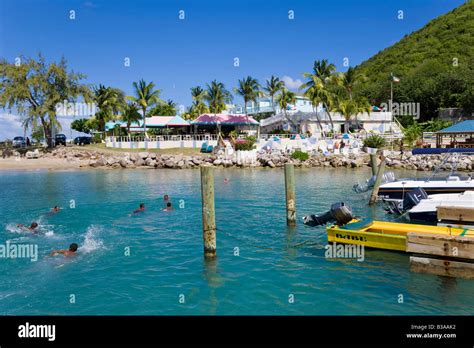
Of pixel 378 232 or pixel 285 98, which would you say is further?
pixel 285 98

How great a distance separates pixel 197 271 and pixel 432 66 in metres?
80.5

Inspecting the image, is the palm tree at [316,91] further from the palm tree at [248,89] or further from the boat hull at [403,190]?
the boat hull at [403,190]

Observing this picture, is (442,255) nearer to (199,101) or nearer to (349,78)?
(349,78)

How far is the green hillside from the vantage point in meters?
64.5

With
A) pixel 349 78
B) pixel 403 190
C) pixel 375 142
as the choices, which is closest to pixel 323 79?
pixel 349 78

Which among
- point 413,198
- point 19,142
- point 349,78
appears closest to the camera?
point 413,198

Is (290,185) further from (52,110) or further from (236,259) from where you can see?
(52,110)

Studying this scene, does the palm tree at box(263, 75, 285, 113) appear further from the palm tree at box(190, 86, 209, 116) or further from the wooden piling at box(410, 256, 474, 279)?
the wooden piling at box(410, 256, 474, 279)

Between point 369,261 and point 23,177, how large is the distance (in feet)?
117

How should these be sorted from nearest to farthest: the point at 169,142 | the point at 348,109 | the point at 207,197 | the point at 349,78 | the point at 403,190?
1. the point at 207,197
2. the point at 403,190
3. the point at 348,109
4. the point at 169,142
5. the point at 349,78

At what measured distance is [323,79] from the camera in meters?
61.2

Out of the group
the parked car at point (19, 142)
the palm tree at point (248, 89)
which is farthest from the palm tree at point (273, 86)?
the parked car at point (19, 142)

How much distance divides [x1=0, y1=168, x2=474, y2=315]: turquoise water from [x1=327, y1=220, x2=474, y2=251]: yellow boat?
1.18ft

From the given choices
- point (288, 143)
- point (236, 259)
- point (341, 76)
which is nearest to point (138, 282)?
point (236, 259)
